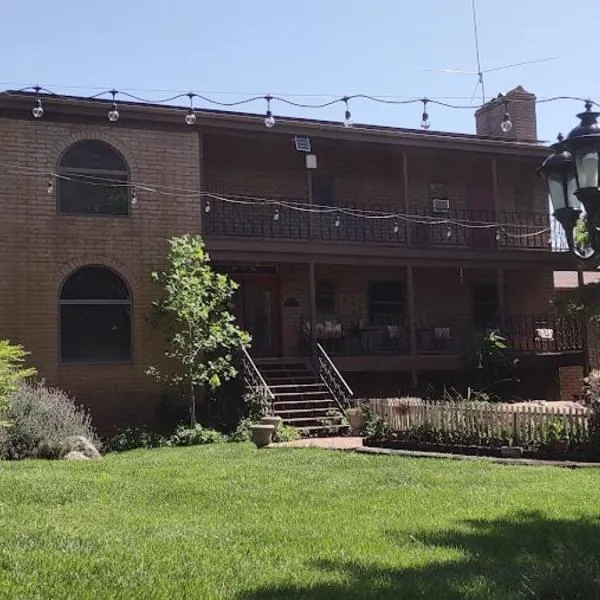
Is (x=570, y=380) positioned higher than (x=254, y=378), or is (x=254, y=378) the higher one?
(x=254, y=378)

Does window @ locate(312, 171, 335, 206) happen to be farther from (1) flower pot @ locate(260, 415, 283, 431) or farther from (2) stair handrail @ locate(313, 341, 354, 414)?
(1) flower pot @ locate(260, 415, 283, 431)

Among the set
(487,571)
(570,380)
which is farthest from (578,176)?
(570,380)

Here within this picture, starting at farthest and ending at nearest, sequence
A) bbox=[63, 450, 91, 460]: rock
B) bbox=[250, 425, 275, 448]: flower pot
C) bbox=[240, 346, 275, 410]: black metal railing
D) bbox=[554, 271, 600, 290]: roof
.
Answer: bbox=[554, 271, 600, 290]: roof, bbox=[240, 346, 275, 410]: black metal railing, bbox=[250, 425, 275, 448]: flower pot, bbox=[63, 450, 91, 460]: rock

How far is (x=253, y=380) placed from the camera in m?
17.5

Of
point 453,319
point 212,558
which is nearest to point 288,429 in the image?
point 453,319

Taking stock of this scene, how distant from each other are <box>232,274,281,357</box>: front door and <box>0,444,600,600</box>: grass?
953 cm

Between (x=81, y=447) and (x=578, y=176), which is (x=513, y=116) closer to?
(x=81, y=447)

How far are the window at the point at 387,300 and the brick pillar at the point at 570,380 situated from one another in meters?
4.95

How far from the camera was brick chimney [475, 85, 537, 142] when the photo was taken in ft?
80.1

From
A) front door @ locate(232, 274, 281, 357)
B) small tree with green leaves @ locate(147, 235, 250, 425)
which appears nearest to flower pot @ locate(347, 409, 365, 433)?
small tree with green leaves @ locate(147, 235, 250, 425)

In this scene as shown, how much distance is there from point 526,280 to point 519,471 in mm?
13872

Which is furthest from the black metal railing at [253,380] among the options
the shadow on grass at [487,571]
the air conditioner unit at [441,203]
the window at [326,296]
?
the shadow on grass at [487,571]

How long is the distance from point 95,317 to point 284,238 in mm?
4724

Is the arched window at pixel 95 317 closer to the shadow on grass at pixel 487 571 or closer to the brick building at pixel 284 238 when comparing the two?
the brick building at pixel 284 238
